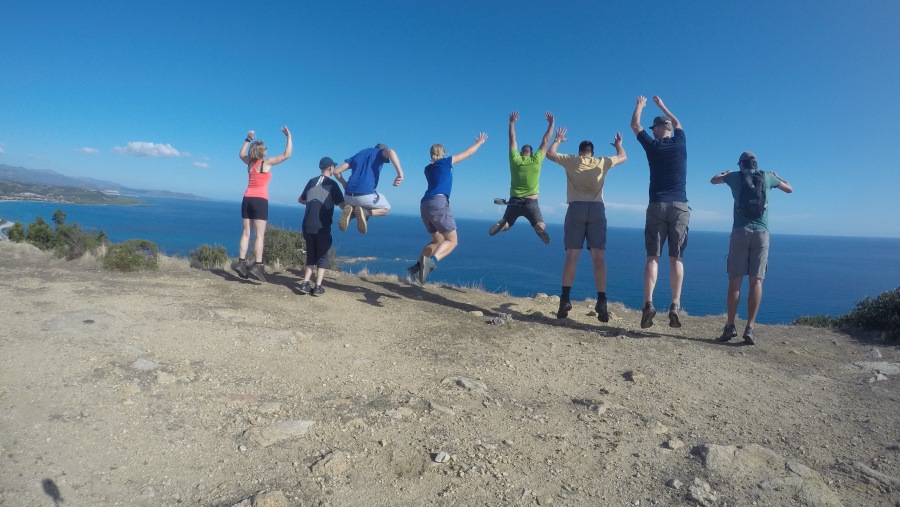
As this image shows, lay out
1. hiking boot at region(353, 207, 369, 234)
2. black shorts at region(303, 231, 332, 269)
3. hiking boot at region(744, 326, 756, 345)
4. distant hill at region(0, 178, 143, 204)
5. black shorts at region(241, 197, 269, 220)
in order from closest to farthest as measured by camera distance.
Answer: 1. hiking boot at region(744, 326, 756, 345)
2. hiking boot at region(353, 207, 369, 234)
3. black shorts at region(303, 231, 332, 269)
4. black shorts at region(241, 197, 269, 220)
5. distant hill at region(0, 178, 143, 204)

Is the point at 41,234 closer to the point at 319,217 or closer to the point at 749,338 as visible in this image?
the point at 319,217

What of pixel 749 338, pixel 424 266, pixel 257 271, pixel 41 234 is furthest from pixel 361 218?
pixel 41 234

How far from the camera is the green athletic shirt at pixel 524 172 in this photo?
7207mm

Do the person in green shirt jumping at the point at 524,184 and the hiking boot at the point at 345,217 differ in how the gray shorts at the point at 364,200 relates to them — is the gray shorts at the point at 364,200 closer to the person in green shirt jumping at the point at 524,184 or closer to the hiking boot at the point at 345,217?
the hiking boot at the point at 345,217

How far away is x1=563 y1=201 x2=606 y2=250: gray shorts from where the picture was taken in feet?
21.8

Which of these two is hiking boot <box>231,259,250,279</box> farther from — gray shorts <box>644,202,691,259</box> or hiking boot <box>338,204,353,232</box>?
gray shorts <box>644,202,691,259</box>

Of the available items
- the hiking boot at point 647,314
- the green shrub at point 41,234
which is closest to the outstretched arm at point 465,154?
the hiking boot at point 647,314

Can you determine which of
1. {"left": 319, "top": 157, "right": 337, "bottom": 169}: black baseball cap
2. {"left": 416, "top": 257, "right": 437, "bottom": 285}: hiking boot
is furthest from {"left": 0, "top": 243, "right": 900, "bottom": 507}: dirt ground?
{"left": 319, "top": 157, "right": 337, "bottom": 169}: black baseball cap

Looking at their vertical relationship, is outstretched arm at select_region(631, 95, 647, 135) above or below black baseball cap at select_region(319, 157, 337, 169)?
above

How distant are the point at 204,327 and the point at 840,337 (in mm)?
8898

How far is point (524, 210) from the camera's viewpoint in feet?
24.7

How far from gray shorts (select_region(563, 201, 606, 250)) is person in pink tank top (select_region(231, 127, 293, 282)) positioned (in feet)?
14.8

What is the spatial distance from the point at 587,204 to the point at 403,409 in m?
4.21

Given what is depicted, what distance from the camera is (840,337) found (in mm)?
7180
